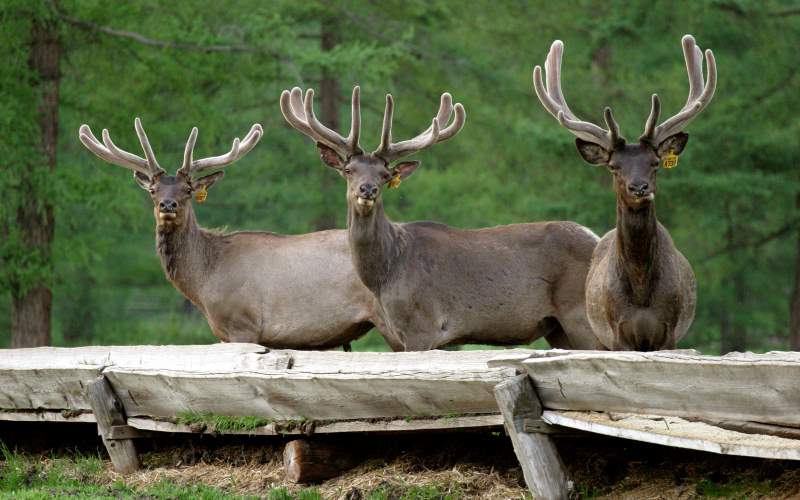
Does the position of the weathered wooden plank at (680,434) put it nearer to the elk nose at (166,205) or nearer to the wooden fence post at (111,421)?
the wooden fence post at (111,421)

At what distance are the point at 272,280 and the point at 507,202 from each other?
9.37 meters

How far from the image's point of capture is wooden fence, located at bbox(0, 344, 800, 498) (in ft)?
18.1

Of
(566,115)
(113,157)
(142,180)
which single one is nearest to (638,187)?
(566,115)

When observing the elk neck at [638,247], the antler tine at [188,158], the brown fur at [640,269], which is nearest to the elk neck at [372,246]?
the antler tine at [188,158]

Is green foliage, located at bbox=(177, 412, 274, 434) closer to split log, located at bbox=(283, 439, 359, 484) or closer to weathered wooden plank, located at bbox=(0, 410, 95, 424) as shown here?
split log, located at bbox=(283, 439, 359, 484)

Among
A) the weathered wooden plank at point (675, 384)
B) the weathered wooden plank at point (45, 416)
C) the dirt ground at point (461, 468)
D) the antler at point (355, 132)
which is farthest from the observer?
the antler at point (355, 132)

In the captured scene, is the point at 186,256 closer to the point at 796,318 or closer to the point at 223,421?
the point at 223,421

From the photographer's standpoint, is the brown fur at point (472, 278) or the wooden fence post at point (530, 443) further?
the brown fur at point (472, 278)

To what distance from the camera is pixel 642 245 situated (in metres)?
7.59

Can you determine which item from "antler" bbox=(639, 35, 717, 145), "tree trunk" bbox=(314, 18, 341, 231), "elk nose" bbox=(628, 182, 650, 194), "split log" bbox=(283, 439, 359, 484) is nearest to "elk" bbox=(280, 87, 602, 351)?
"split log" bbox=(283, 439, 359, 484)

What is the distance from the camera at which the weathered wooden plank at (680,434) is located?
5344 mm

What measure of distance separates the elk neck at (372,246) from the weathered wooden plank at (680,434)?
3271mm

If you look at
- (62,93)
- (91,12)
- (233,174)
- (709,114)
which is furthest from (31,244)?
(709,114)

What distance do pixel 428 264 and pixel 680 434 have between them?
4267mm
